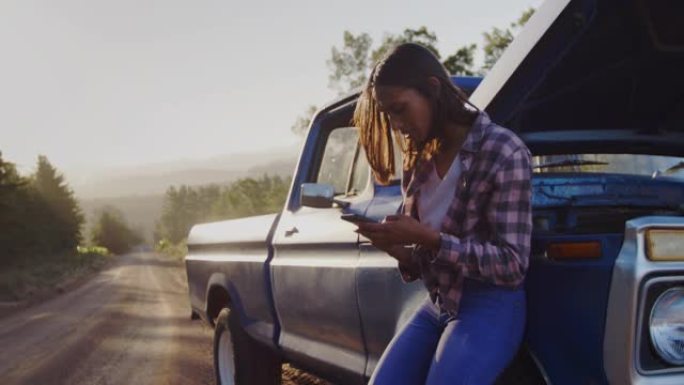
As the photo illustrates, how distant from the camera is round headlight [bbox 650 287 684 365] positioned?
1.98 meters

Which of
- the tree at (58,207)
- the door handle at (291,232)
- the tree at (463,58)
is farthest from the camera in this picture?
the tree at (58,207)

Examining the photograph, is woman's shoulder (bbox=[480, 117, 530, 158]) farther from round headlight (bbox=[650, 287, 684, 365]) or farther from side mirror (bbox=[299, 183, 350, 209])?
side mirror (bbox=[299, 183, 350, 209])

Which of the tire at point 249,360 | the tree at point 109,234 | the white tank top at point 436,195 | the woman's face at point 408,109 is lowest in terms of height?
the tree at point 109,234

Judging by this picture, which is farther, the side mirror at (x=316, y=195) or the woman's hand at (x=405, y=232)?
the side mirror at (x=316, y=195)

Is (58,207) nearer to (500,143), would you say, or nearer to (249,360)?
(249,360)

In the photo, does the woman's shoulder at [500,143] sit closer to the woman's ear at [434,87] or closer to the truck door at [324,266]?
the woman's ear at [434,87]

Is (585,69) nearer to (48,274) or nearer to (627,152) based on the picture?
(627,152)

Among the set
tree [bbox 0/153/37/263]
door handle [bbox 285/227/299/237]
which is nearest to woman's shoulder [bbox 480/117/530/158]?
door handle [bbox 285/227/299/237]

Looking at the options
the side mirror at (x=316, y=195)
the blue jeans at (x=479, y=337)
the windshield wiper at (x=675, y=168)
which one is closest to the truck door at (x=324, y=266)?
the side mirror at (x=316, y=195)

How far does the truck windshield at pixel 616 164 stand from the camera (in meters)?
3.12

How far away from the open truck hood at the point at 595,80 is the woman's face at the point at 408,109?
0.31m

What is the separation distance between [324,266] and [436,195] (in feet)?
4.31

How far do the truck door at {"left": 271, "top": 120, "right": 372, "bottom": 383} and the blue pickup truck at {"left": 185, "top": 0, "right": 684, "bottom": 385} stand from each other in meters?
0.01

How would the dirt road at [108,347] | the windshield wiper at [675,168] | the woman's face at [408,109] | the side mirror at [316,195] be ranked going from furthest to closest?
the dirt road at [108,347]
the side mirror at [316,195]
the windshield wiper at [675,168]
the woman's face at [408,109]
